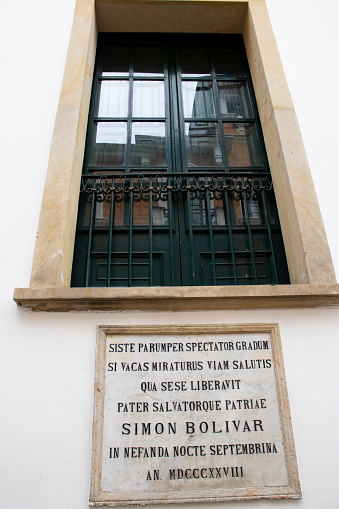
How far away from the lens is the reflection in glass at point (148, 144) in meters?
4.14

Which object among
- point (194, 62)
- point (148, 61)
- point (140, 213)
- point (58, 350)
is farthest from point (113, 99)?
point (58, 350)

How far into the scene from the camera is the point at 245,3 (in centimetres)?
463

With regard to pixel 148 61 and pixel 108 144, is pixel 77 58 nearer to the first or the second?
pixel 108 144

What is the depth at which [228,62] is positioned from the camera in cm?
488

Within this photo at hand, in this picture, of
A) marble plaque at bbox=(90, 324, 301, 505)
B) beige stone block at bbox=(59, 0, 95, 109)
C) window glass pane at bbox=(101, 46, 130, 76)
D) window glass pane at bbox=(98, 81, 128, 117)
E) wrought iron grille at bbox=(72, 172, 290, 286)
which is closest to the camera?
marble plaque at bbox=(90, 324, 301, 505)

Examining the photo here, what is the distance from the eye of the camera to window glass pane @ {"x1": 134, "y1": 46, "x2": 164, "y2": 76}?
4793 millimetres

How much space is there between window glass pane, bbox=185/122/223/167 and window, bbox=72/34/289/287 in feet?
0.04

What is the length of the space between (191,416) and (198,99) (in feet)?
11.5

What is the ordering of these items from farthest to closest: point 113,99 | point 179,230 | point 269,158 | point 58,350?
1. point 113,99
2. point 269,158
3. point 179,230
4. point 58,350

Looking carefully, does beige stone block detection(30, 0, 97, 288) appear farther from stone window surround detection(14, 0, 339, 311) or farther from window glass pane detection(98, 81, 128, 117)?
window glass pane detection(98, 81, 128, 117)

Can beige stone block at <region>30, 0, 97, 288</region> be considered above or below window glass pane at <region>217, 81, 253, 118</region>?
below

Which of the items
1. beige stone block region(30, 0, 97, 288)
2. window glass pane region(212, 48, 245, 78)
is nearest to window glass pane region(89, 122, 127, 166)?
beige stone block region(30, 0, 97, 288)

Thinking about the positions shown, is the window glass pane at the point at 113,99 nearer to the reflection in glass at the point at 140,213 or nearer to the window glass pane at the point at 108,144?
the window glass pane at the point at 108,144

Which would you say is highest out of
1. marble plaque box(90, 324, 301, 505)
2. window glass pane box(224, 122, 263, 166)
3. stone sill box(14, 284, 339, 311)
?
window glass pane box(224, 122, 263, 166)
